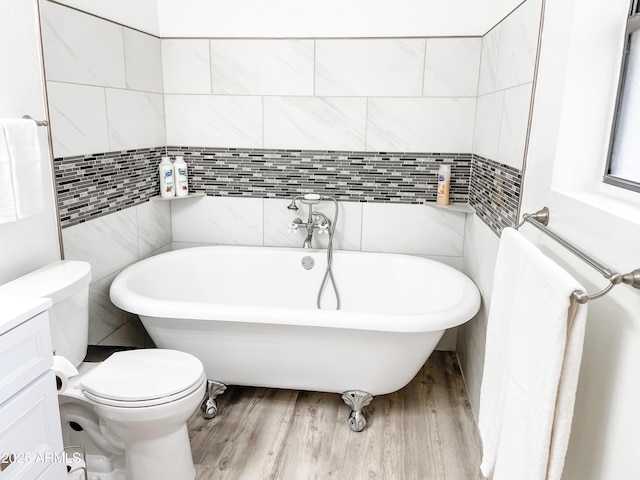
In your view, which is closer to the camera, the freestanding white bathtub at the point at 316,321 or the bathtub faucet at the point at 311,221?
the freestanding white bathtub at the point at 316,321

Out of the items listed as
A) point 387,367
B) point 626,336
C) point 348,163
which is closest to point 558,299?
point 626,336

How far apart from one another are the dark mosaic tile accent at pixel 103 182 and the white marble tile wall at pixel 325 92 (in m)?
0.38

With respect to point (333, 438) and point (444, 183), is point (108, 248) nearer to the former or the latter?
point (333, 438)

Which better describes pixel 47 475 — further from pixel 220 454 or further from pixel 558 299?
pixel 558 299

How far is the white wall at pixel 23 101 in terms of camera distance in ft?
5.63

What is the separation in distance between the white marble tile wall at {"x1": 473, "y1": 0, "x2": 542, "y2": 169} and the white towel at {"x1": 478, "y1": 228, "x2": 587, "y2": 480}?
25.6 inches

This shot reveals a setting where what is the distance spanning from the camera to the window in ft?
4.02

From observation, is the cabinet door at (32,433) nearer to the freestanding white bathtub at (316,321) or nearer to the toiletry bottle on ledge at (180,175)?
the freestanding white bathtub at (316,321)

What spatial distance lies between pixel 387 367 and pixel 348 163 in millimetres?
1247

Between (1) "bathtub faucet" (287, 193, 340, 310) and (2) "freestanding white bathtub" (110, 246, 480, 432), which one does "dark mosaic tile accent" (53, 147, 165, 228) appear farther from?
(1) "bathtub faucet" (287, 193, 340, 310)

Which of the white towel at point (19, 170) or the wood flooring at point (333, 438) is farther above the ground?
the white towel at point (19, 170)

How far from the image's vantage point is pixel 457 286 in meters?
2.32

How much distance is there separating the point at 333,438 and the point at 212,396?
603mm

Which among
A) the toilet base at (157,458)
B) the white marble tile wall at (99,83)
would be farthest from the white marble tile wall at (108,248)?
the toilet base at (157,458)
